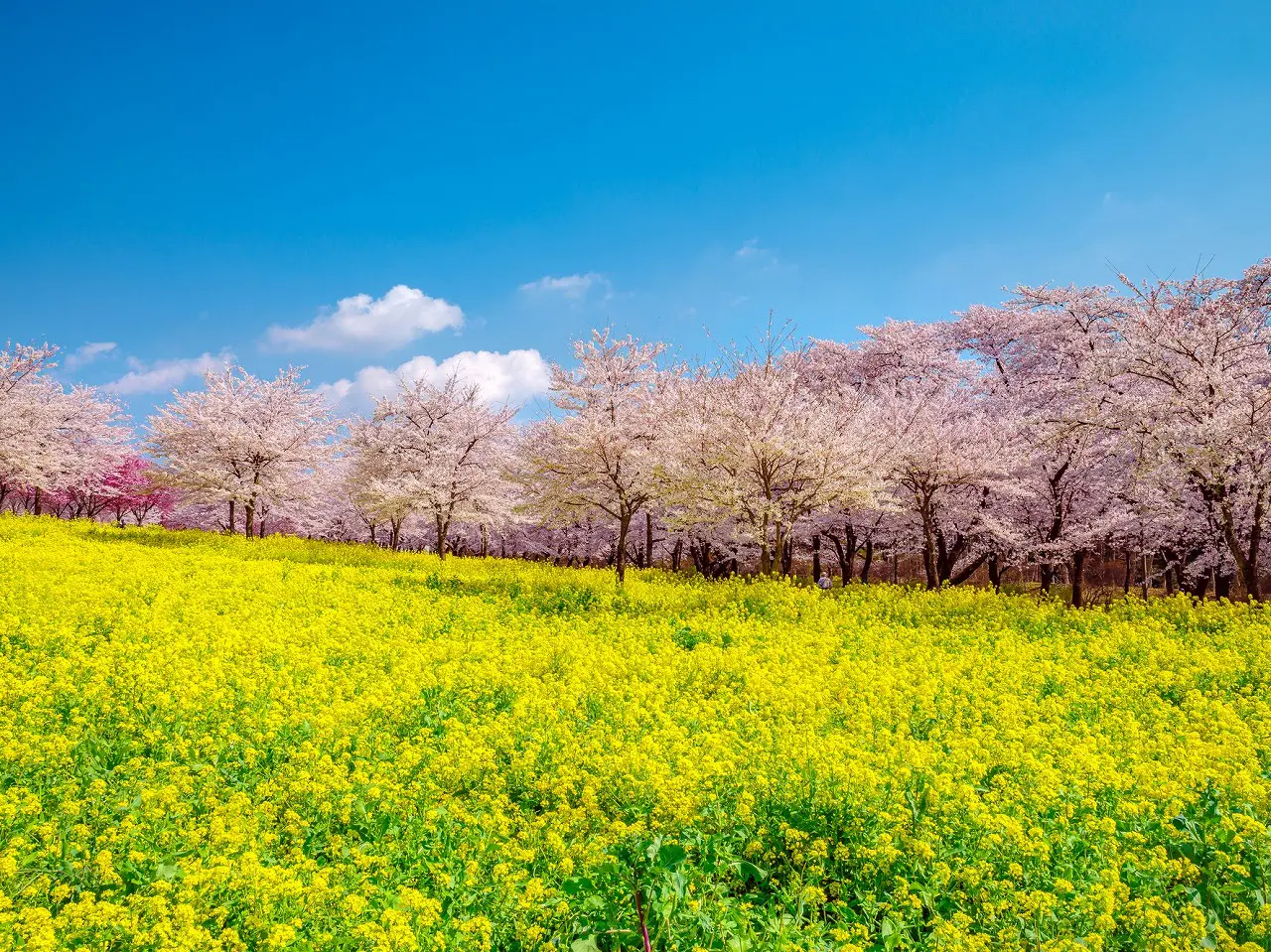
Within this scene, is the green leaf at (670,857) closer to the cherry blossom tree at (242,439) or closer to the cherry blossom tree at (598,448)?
the cherry blossom tree at (598,448)

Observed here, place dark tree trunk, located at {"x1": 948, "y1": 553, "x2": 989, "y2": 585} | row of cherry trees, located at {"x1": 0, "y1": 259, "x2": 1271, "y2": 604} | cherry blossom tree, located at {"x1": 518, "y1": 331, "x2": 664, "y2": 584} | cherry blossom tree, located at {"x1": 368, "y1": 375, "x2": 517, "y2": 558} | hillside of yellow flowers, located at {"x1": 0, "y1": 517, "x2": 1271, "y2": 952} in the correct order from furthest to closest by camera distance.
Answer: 1. dark tree trunk, located at {"x1": 948, "y1": 553, "x2": 989, "y2": 585}
2. cherry blossom tree, located at {"x1": 368, "y1": 375, "x2": 517, "y2": 558}
3. cherry blossom tree, located at {"x1": 518, "y1": 331, "x2": 664, "y2": 584}
4. row of cherry trees, located at {"x1": 0, "y1": 259, "x2": 1271, "y2": 604}
5. hillside of yellow flowers, located at {"x1": 0, "y1": 517, "x2": 1271, "y2": 952}

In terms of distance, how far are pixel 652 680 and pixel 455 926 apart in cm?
566

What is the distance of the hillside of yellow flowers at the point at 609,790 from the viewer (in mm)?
4102

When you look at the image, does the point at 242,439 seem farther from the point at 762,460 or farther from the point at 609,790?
the point at 609,790

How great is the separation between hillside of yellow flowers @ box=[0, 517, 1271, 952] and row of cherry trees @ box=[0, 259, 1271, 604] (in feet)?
26.3

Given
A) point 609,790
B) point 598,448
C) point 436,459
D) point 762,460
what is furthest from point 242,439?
point 609,790

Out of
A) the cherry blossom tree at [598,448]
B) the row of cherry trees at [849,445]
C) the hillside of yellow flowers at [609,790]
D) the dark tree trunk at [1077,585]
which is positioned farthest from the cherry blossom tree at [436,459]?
the dark tree trunk at [1077,585]

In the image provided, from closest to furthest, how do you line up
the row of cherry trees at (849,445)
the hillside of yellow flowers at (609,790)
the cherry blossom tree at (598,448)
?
the hillside of yellow flowers at (609,790) < the row of cherry trees at (849,445) < the cherry blossom tree at (598,448)

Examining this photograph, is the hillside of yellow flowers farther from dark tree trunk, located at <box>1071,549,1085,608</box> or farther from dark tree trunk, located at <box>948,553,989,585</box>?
dark tree trunk, located at <box>948,553,989,585</box>

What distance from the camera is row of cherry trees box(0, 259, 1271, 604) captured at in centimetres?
1784

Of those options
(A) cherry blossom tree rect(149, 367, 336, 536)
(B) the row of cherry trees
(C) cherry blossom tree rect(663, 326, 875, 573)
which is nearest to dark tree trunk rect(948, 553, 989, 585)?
(B) the row of cherry trees

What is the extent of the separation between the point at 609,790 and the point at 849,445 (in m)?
16.2

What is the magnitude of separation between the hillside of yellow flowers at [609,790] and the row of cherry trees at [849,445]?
316 inches

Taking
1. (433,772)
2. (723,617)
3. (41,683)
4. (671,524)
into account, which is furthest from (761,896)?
(671,524)
